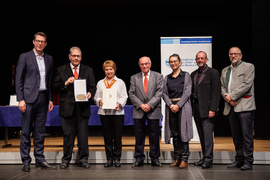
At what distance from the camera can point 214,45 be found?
7.39 meters

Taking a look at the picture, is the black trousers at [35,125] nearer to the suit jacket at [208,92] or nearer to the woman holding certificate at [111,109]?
the woman holding certificate at [111,109]

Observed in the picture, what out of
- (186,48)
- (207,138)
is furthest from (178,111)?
(186,48)

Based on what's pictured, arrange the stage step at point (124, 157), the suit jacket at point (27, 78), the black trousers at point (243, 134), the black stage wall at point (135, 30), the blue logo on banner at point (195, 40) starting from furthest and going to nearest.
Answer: the black stage wall at point (135, 30) → the blue logo on banner at point (195, 40) → the stage step at point (124, 157) → the black trousers at point (243, 134) → the suit jacket at point (27, 78)

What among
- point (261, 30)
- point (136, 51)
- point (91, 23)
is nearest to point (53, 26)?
point (91, 23)

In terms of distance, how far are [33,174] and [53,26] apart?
5.21 m

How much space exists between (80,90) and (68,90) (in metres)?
0.21

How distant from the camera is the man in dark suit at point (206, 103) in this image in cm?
411

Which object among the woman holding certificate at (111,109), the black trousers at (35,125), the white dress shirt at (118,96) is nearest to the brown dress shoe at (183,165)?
the woman holding certificate at (111,109)

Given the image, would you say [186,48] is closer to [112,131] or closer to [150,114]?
[150,114]

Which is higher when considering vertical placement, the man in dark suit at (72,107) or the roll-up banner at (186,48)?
the roll-up banner at (186,48)

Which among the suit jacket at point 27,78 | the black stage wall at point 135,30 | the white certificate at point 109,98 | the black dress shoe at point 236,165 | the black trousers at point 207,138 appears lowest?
the black dress shoe at point 236,165

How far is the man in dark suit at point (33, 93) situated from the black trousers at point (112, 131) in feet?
2.62

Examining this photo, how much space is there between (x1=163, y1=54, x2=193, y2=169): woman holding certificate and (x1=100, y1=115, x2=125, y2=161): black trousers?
669 millimetres

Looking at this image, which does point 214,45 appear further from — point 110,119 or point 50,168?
point 50,168
